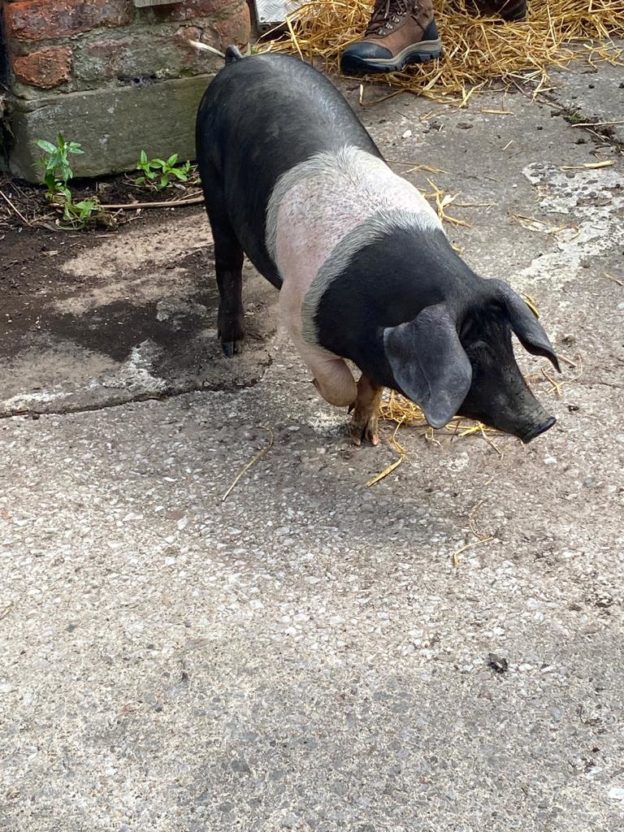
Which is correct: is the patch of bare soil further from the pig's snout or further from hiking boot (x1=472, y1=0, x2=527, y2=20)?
hiking boot (x1=472, y1=0, x2=527, y2=20)

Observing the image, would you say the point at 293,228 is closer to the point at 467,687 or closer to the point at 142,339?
the point at 142,339

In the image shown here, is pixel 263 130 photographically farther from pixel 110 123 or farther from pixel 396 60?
pixel 396 60

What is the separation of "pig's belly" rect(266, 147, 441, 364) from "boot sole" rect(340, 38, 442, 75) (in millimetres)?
2050

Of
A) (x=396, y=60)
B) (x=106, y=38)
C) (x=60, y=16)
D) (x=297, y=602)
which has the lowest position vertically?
(x=297, y=602)

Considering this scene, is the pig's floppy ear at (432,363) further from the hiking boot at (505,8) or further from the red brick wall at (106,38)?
the hiking boot at (505,8)

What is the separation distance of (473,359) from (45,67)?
2420 mm

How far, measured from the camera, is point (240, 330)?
351 cm

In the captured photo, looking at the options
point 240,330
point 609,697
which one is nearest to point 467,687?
point 609,697

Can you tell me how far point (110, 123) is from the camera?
432 centimetres

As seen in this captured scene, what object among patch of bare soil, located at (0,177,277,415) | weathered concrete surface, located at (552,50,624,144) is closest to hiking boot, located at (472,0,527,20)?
weathered concrete surface, located at (552,50,624,144)

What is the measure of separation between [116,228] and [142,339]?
81 centimetres

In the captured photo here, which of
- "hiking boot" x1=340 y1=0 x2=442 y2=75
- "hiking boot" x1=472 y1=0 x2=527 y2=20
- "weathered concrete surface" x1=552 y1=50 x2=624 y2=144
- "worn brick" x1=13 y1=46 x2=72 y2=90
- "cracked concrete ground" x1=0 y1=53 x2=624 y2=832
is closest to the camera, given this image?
"cracked concrete ground" x1=0 y1=53 x2=624 y2=832

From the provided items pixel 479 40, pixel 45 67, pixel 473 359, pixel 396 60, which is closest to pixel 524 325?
pixel 473 359

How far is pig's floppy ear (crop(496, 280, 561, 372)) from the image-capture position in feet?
8.25
